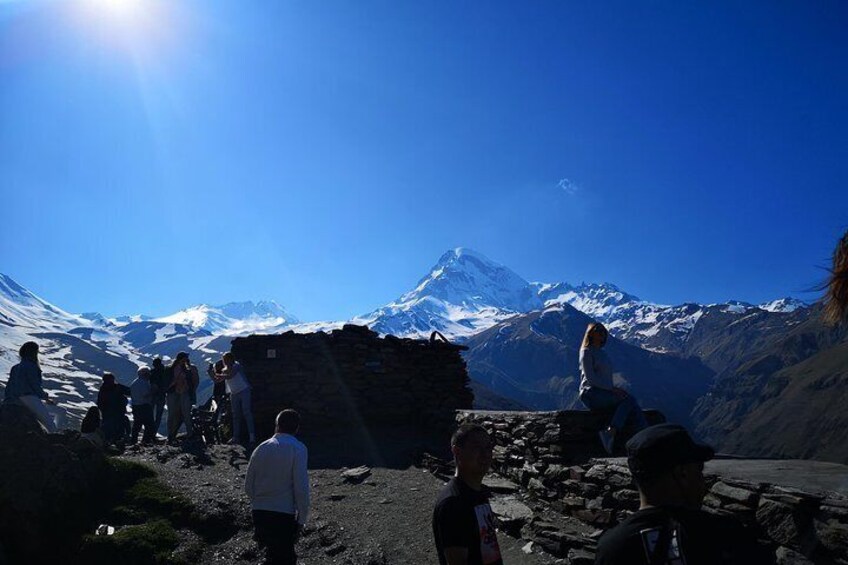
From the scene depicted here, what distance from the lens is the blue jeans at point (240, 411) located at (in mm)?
15992

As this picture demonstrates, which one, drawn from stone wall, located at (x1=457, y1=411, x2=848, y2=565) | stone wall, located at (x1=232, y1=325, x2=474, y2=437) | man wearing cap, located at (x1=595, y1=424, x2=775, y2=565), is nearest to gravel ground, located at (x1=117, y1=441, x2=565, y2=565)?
stone wall, located at (x1=457, y1=411, x2=848, y2=565)

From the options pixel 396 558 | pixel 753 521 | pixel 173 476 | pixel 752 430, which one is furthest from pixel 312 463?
pixel 752 430

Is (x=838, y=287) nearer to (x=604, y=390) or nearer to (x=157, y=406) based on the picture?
(x=604, y=390)

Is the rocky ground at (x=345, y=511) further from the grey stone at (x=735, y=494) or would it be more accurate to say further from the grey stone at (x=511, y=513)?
the grey stone at (x=735, y=494)

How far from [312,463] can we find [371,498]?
349 cm

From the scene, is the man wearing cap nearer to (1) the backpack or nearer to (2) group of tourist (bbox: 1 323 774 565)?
(2) group of tourist (bbox: 1 323 774 565)

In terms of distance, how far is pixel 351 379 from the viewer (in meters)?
17.8

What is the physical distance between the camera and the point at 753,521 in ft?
18.6

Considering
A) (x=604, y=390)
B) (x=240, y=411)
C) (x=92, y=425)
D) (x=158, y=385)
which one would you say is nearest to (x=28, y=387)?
(x=92, y=425)

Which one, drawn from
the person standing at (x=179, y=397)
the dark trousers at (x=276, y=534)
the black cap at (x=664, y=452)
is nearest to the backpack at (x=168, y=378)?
the person standing at (x=179, y=397)

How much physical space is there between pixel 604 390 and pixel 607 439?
82cm

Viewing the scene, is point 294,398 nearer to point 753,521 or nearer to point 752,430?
point 753,521

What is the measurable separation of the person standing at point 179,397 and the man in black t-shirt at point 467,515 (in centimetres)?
1450

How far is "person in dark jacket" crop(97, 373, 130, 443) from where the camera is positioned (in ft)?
55.1
